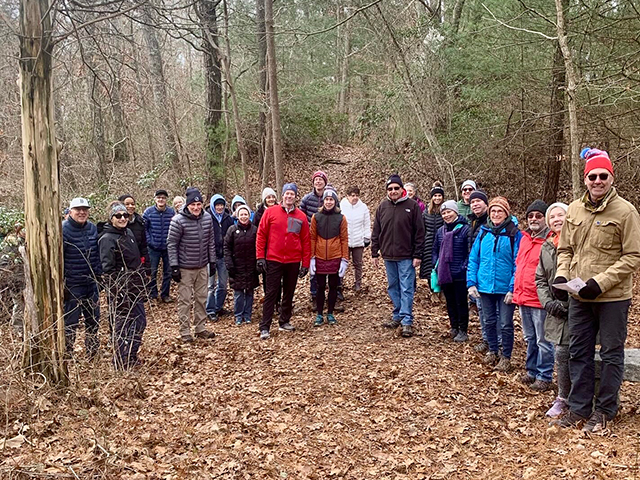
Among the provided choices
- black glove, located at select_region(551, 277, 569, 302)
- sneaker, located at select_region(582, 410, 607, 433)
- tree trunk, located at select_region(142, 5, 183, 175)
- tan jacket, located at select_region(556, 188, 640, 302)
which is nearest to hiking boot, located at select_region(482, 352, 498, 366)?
black glove, located at select_region(551, 277, 569, 302)

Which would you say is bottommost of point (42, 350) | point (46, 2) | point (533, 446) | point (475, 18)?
point (533, 446)

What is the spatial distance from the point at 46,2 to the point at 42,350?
3391 millimetres

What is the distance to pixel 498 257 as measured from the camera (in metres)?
6.07

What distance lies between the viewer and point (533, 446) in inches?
175

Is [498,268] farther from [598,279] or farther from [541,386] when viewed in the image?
[598,279]

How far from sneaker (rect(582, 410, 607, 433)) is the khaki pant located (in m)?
5.24

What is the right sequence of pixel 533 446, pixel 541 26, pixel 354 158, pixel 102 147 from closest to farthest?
pixel 533 446 → pixel 541 26 → pixel 102 147 → pixel 354 158

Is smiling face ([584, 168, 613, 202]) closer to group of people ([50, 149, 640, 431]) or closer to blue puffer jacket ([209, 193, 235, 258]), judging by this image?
group of people ([50, 149, 640, 431])

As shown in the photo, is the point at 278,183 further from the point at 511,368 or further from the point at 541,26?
the point at 511,368

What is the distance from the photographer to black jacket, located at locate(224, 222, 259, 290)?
26.8ft

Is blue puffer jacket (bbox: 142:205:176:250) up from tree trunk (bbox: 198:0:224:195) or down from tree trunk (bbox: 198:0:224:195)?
down

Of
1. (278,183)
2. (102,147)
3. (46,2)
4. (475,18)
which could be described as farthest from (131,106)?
(46,2)

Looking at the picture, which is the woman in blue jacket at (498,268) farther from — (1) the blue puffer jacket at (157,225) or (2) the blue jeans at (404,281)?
(1) the blue puffer jacket at (157,225)

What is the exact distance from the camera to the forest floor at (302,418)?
4121 mm
